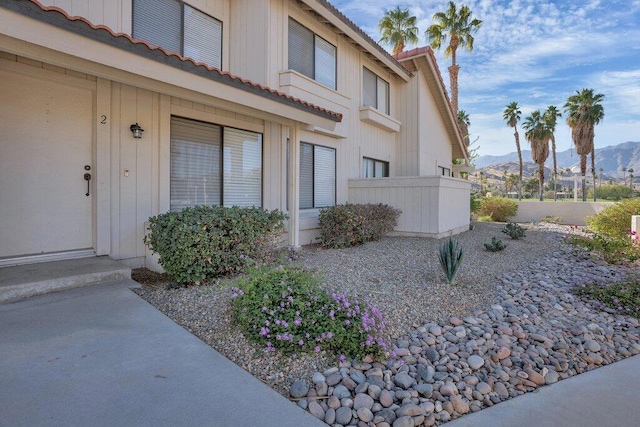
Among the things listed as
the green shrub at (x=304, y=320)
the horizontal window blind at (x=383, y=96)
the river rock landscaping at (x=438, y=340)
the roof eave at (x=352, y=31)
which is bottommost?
the river rock landscaping at (x=438, y=340)

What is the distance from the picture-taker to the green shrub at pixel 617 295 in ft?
14.9

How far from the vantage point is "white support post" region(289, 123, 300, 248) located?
25.6ft

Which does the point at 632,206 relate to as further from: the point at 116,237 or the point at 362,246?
the point at 116,237

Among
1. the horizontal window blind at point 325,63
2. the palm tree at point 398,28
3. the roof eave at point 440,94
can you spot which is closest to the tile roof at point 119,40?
the horizontal window blind at point 325,63

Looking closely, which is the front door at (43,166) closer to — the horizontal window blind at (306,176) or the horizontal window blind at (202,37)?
the horizontal window blind at (202,37)

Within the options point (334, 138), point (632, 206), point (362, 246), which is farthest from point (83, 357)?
point (632, 206)

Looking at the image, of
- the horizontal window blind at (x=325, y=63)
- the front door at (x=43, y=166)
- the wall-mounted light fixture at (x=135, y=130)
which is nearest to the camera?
the front door at (x=43, y=166)

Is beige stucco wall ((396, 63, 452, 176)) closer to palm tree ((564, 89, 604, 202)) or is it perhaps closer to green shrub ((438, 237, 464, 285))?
green shrub ((438, 237, 464, 285))

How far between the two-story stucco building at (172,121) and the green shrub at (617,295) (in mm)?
4435

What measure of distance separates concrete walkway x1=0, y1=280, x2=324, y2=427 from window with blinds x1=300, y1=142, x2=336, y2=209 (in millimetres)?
5925

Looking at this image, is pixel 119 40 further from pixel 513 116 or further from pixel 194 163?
pixel 513 116

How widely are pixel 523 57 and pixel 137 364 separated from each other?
20.3m

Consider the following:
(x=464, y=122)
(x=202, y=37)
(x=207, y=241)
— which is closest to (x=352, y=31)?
(x=202, y=37)

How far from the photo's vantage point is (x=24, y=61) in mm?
4750
